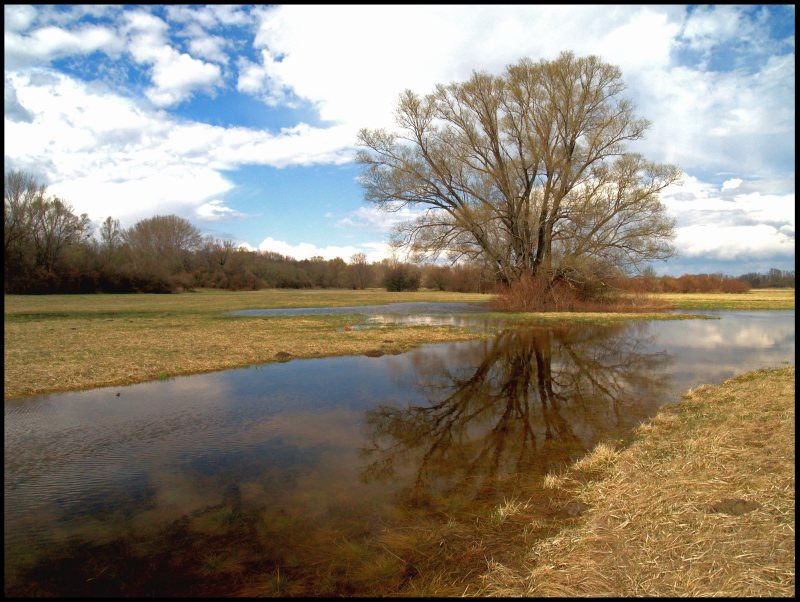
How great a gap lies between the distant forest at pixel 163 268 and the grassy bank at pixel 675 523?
26789 mm

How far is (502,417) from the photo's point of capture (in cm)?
788

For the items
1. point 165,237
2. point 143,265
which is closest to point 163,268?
point 143,265

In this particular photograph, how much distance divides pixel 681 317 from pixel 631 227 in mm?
6446

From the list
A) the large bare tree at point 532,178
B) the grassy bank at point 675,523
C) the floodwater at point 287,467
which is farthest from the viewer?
the large bare tree at point 532,178

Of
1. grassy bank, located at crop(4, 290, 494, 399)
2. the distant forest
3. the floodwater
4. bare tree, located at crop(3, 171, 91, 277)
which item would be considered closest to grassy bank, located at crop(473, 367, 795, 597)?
the floodwater

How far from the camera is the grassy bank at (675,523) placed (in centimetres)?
321

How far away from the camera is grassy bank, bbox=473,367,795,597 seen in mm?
3213

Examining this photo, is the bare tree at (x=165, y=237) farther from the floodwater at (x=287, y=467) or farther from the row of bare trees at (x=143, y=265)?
the floodwater at (x=287, y=467)

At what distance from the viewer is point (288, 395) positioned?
30.8ft

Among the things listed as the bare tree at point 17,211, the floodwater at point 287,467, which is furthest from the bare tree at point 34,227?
the floodwater at point 287,467

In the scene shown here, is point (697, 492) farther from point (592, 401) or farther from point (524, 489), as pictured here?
point (592, 401)

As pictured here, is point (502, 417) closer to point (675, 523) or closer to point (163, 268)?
point (675, 523)

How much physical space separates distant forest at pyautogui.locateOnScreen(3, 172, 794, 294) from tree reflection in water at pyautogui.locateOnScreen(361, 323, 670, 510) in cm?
2012

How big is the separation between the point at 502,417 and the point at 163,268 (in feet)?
225
